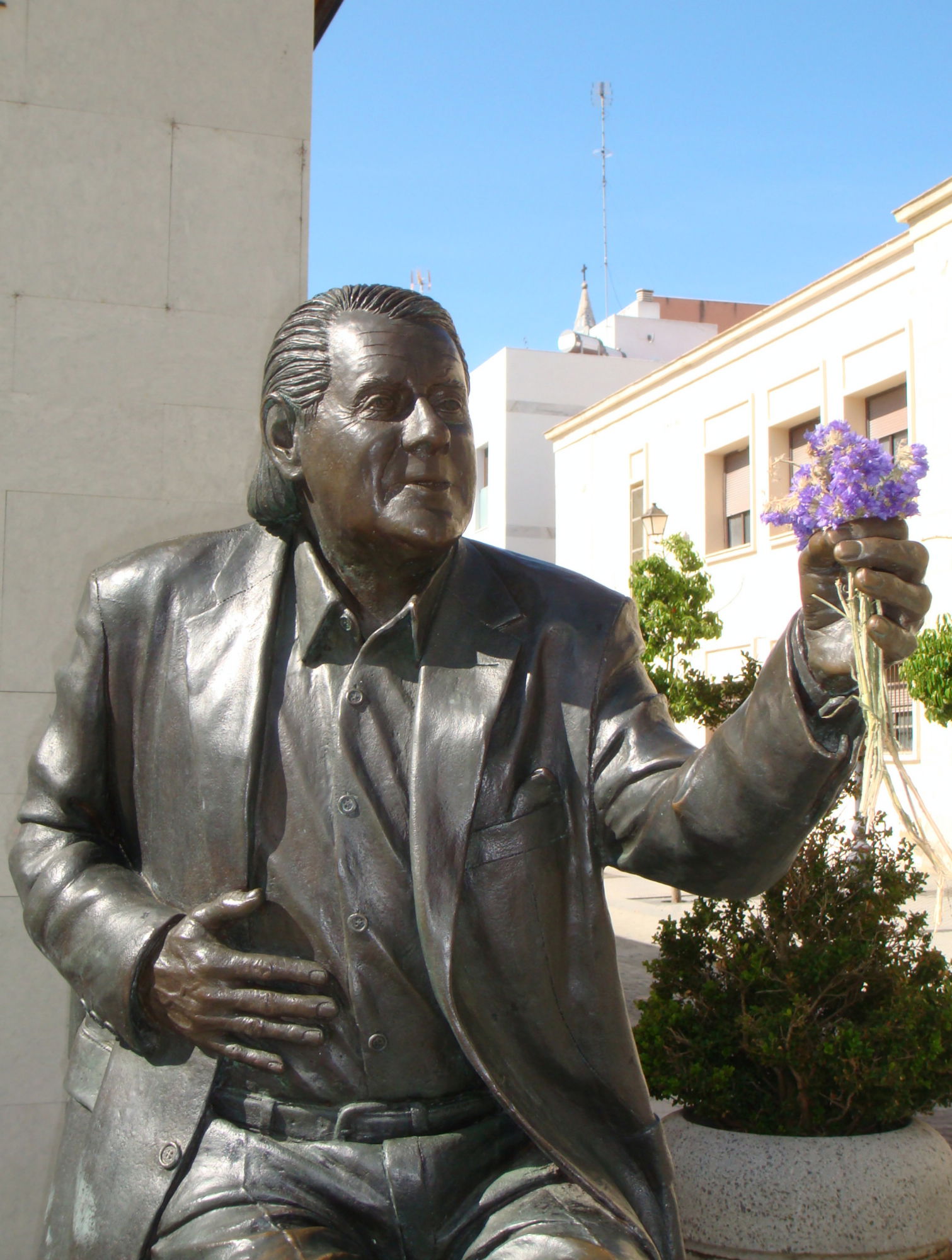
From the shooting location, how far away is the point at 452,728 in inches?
77.5

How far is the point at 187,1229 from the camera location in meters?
1.84

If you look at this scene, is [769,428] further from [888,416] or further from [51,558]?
[51,558]

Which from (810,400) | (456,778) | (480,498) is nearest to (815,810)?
(456,778)

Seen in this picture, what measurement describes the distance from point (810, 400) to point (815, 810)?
19.3 meters

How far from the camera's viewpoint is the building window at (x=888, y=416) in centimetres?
1850

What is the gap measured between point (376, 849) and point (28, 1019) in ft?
7.11

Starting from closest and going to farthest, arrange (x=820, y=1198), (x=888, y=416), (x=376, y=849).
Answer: (x=376, y=849) < (x=820, y=1198) < (x=888, y=416)

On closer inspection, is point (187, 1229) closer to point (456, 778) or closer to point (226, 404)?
point (456, 778)

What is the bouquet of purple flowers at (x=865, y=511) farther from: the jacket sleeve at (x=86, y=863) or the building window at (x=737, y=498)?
the building window at (x=737, y=498)

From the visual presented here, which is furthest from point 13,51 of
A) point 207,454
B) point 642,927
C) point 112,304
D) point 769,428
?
point 769,428

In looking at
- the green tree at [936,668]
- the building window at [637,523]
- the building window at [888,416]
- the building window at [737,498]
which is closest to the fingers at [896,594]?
the green tree at [936,668]

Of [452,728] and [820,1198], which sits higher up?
[452,728]

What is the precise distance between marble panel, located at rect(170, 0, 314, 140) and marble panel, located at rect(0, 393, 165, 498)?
0.92 meters

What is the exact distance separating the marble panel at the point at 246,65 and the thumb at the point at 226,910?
2.80 metres
